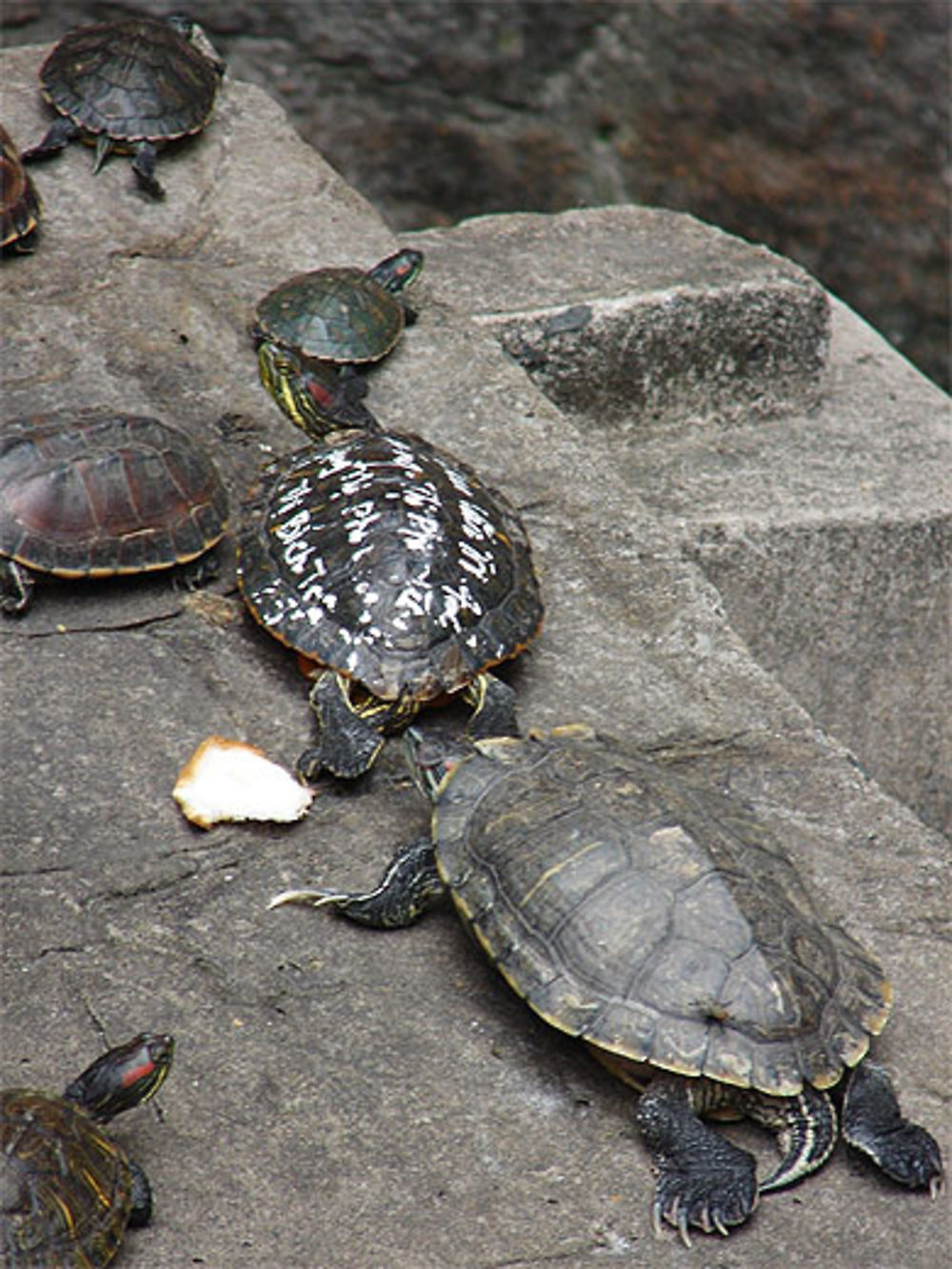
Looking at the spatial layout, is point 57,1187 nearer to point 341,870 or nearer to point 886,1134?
point 341,870

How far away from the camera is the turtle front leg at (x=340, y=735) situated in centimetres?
412

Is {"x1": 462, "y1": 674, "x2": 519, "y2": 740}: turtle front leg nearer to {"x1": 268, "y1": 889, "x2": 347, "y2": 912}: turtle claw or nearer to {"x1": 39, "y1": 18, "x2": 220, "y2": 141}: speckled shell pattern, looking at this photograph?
{"x1": 268, "y1": 889, "x2": 347, "y2": 912}: turtle claw

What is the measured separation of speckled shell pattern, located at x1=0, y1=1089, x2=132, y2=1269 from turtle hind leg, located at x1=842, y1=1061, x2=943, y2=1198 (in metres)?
1.36

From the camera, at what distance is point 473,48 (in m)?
8.70

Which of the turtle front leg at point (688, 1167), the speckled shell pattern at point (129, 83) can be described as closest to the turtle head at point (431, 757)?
the turtle front leg at point (688, 1167)

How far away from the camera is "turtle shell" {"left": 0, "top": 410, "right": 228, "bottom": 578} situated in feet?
14.7

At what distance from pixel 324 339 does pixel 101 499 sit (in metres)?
1.25

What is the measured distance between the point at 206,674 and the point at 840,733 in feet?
8.64

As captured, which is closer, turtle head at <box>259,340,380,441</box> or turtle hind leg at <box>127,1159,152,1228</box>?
turtle hind leg at <box>127,1159,152,1228</box>

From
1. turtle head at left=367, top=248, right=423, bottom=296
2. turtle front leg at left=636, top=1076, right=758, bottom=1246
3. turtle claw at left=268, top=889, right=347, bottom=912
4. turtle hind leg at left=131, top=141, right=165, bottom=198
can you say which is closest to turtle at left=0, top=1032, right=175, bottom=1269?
turtle claw at left=268, top=889, right=347, bottom=912

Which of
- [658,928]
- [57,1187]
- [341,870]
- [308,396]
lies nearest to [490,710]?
[341,870]

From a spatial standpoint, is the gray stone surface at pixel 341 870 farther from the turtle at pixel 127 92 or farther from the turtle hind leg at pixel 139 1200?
the turtle at pixel 127 92

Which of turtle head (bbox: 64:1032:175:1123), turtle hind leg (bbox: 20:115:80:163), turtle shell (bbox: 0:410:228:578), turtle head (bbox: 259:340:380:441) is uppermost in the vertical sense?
turtle head (bbox: 64:1032:175:1123)

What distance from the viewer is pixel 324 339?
5.50m
